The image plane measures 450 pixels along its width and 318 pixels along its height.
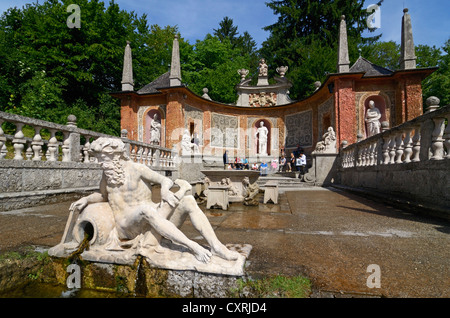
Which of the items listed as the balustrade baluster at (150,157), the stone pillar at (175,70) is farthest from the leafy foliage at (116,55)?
the balustrade baluster at (150,157)

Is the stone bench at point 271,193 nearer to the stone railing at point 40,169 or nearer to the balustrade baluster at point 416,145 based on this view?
the balustrade baluster at point 416,145

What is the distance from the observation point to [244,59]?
101 ft

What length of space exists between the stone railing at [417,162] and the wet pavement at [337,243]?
529 mm

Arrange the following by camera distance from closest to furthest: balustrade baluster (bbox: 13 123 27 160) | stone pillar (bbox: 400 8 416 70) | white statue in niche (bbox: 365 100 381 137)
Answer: balustrade baluster (bbox: 13 123 27 160) → stone pillar (bbox: 400 8 416 70) → white statue in niche (bbox: 365 100 381 137)

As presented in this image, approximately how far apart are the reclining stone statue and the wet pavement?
18.7 inches

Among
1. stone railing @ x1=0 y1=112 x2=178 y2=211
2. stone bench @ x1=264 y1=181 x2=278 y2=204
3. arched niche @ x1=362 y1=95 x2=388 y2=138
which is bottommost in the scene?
stone bench @ x1=264 y1=181 x2=278 y2=204

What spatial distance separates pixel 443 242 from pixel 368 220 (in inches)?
50.5

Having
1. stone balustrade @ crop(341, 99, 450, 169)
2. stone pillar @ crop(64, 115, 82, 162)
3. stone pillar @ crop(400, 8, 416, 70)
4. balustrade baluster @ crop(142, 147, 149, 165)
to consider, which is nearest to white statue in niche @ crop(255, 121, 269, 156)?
stone pillar @ crop(400, 8, 416, 70)

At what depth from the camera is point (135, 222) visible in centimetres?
218

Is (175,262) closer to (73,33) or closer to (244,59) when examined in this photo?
(73,33)

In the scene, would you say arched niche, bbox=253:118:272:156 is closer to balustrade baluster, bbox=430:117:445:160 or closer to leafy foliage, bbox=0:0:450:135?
leafy foliage, bbox=0:0:450:135

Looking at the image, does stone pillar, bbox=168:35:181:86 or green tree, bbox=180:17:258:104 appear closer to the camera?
stone pillar, bbox=168:35:181:86

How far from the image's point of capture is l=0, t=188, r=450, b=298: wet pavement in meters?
1.79
